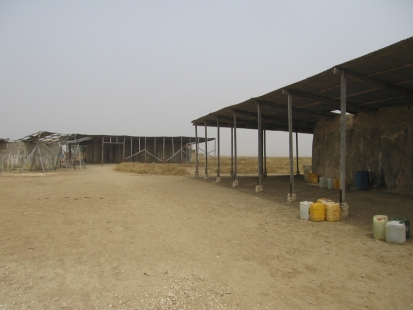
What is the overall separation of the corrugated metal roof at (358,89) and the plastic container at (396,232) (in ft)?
10.6

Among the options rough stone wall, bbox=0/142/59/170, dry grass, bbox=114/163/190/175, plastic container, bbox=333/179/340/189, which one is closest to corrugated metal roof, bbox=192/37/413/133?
plastic container, bbox=333/179/340/189

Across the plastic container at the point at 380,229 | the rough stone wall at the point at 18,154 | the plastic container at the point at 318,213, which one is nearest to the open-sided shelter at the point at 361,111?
the plastic container at the point at 318,213

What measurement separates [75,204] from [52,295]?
604 cm

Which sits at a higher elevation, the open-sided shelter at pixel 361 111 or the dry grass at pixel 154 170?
the open-sided shelter at pixel 361 111

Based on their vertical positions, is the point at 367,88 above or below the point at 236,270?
above

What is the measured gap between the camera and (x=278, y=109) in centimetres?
1266

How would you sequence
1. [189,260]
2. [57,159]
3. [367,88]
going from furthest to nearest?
[57,159]
[367,88]
[189,260]

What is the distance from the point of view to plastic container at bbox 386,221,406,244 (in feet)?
16.5

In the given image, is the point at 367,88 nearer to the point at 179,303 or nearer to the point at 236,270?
the point at 236,270

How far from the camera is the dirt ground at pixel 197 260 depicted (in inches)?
129

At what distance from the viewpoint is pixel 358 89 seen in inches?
345

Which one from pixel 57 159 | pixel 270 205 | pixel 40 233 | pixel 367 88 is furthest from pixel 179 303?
pixel 57 159

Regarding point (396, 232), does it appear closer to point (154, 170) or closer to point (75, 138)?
point (154, 170)

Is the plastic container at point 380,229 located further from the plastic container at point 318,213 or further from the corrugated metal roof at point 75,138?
the corrugated metal roof at point 75,138
